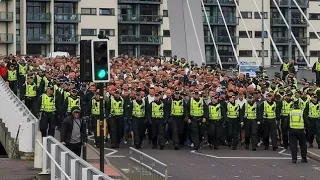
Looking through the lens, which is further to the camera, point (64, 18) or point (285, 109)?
point (64, 18)

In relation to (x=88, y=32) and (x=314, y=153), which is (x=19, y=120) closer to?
(x=314, y=153)

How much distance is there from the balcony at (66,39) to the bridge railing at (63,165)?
65.1m

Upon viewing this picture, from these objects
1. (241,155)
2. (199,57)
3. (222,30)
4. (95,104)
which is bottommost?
(241,155)

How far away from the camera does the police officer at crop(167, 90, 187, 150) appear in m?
24.9

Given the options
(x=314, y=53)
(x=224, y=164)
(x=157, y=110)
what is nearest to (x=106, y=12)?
(x=314, y=53)

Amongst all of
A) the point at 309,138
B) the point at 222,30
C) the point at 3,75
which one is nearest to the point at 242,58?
the point at 222,30

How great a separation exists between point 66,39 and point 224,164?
63.3 meters

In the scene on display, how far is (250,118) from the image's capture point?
25.0 metres

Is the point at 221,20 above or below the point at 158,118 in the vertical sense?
above

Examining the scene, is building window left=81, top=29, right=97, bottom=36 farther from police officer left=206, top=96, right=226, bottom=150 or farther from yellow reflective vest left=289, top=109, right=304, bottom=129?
yellow reflective vest left=289, top=109, right=304, bottom=129

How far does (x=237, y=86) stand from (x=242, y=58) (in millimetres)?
62882

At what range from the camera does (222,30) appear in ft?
297

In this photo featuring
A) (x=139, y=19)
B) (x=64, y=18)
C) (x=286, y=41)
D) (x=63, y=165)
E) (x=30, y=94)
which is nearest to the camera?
(x=63, y=165)

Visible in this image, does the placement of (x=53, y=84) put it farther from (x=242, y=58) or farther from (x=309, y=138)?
(x=242, y=58)
